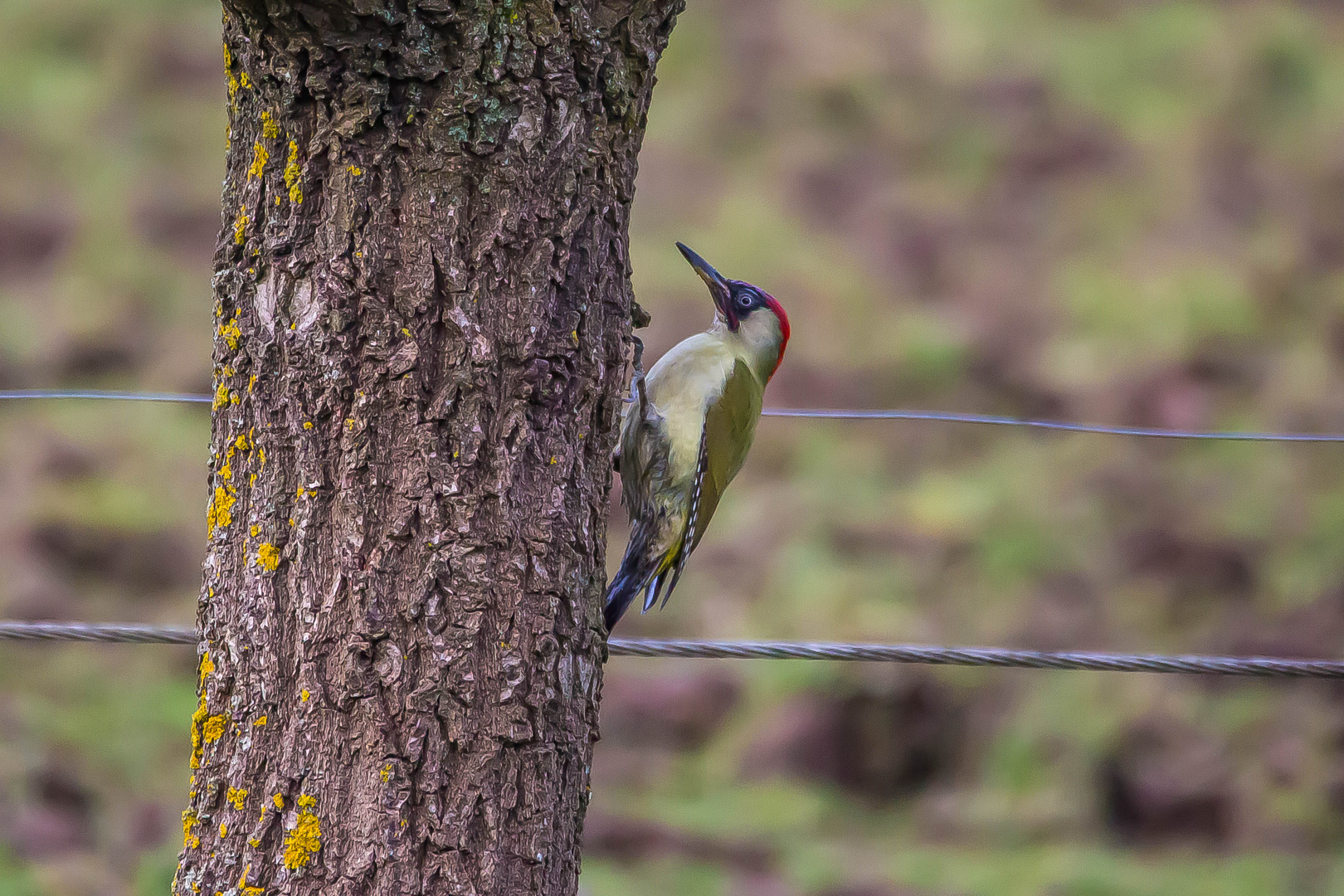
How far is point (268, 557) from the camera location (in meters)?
1.43

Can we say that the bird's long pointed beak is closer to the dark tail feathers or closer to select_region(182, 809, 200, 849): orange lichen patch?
the dark tail feathers

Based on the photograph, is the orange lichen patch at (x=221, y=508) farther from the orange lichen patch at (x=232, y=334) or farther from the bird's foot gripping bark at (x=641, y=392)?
the bird's foot gripping bark at (x=641, y=392)

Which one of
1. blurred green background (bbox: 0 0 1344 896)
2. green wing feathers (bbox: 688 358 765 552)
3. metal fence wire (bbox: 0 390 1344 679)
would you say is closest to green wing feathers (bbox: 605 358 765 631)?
green wing feathers (bbox: 688 358 765 552)

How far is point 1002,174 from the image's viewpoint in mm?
8641

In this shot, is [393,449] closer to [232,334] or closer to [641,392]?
[232,334]

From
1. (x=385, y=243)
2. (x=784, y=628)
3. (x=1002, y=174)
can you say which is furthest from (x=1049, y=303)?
(x=385, y=243)

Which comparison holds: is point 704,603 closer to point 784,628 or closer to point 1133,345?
point 784,628

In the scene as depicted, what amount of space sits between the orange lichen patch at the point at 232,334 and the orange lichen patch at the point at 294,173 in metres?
0.08

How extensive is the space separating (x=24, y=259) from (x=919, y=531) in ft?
18.7

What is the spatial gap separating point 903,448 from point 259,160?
5.88 m

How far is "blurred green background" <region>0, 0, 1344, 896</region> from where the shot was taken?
5.07 metres

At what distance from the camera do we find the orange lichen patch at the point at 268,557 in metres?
1.42

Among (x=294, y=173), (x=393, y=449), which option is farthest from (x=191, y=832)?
(x=294, y=173)

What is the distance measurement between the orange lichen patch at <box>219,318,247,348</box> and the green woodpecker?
1317 mm
